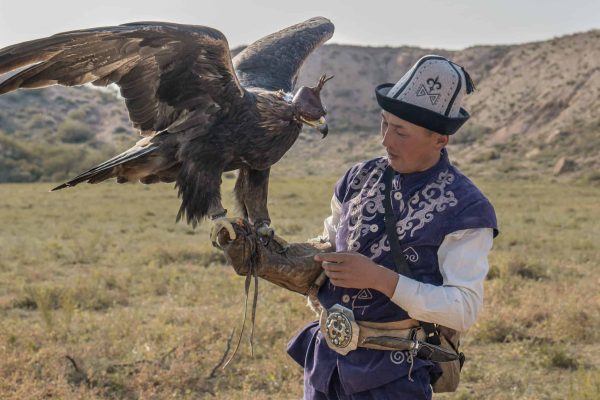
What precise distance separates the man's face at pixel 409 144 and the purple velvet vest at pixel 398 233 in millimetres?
46

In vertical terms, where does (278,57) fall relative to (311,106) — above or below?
above

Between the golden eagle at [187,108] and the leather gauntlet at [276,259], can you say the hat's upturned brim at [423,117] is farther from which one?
the golden eagle at [187,108]

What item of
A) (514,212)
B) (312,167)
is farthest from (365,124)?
(514,212)

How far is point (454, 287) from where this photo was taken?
8.23 feet

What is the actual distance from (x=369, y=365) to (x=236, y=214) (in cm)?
154

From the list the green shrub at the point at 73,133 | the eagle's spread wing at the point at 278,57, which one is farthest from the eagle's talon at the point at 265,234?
the green shrub at the point at 73,133

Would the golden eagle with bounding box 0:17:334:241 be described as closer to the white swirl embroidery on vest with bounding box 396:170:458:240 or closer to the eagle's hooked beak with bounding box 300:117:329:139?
the eagle's hooked beak with bounding box 300:117:329:139

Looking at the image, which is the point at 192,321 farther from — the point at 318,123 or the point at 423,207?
the point at 423,207

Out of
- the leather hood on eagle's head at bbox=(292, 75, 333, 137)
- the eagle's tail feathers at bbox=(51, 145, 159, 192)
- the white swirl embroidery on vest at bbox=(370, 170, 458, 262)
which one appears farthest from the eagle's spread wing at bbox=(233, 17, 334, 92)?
the white swirl embroidery on vest at bbox=(370, 170, 458, 262)

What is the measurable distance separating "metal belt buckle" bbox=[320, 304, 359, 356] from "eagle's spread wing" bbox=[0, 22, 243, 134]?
1.52 metres

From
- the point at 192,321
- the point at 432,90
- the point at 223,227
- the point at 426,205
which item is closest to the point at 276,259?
the point at 223,227

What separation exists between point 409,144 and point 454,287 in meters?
0.52

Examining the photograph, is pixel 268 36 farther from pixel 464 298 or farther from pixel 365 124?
pixel 365 124

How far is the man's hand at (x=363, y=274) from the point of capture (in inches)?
98.2
